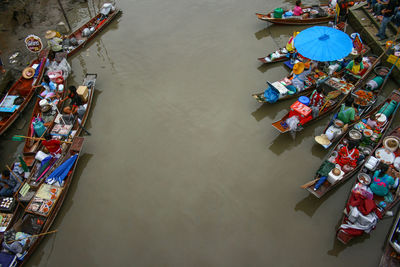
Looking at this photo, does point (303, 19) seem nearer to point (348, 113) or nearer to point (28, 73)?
point (348, 113)

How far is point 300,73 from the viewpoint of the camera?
1157 centimetres

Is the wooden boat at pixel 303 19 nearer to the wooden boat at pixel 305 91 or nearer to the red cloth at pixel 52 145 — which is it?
the wooden boat at pixel 305 91

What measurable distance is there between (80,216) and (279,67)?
432 inches

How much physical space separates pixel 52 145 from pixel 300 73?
35.1ft

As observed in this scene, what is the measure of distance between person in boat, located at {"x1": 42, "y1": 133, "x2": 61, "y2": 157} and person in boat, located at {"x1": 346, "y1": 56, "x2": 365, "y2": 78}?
41.1ft

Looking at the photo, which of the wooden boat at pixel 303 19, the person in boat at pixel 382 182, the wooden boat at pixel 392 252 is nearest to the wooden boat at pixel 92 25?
the wooden boat at pixel 303 19

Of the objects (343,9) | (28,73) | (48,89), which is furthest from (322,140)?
(28,73)

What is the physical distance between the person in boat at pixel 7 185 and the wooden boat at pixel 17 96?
2.91m

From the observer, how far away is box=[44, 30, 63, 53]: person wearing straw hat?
46.8ft

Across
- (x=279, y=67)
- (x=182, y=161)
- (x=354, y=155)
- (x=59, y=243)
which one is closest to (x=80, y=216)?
(x=59, y=243)

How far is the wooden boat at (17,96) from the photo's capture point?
1144 cm

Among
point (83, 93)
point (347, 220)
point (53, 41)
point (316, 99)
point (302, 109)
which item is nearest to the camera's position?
point (347, 220)

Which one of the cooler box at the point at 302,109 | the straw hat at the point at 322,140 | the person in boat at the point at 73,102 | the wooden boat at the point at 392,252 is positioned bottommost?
the wooden boat at the point at 392,252

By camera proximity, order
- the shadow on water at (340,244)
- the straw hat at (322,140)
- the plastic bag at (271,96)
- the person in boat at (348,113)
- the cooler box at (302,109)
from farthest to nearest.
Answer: the plastic bag at (271,96), the cooler box at (302,109), the person in boat at (348,113), the straw hat at (322,140), the shadow on water at (340,244)
